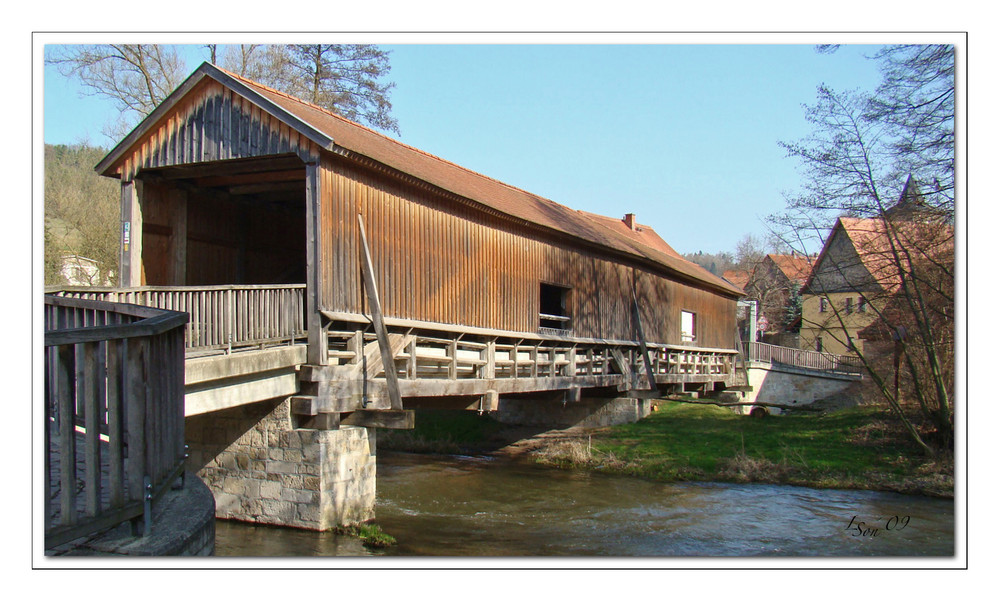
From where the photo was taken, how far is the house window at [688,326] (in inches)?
946

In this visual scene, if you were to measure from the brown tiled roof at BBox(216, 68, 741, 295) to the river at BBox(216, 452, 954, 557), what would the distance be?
533 centimetres

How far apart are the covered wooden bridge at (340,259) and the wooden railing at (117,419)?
313cm

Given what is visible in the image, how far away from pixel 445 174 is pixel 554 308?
5533mm

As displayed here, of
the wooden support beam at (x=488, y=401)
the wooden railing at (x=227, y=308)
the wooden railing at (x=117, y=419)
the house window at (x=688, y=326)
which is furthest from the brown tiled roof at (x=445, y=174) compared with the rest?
the wooden railing at (x=117, y=419)

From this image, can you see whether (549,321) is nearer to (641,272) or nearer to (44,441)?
(641,272)

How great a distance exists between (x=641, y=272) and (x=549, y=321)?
4.45m

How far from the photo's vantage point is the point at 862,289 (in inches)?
625

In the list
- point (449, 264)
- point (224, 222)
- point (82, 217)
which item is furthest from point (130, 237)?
point (82, 217)

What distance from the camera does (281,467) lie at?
1031 centimetres

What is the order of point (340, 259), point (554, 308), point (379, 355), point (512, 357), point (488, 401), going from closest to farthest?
point (340, 259), point (379, 355), point (488, 401), point (512, 357), point (554, 308)

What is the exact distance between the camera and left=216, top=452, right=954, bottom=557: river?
10.2 meters

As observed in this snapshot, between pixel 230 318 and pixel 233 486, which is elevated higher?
pixel 230 318

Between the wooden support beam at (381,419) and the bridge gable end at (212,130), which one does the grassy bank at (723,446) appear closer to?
the wooden support beam at (381,419)

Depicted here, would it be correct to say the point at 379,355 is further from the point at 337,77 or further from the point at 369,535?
the point at 337,77
